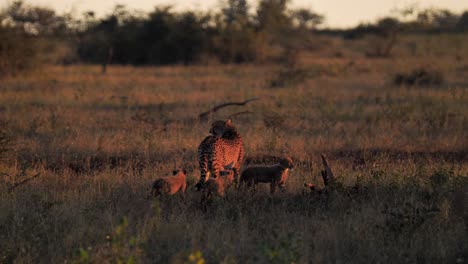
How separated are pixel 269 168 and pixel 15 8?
23.1 m

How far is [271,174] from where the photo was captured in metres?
7.25

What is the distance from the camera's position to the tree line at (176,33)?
2917cm

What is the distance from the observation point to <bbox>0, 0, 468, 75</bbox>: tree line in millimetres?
29172

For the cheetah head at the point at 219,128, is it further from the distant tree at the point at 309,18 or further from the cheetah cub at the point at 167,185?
the distant tree at the point at 309,18

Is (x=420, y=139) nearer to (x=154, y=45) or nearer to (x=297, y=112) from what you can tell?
(x=297, y=112)

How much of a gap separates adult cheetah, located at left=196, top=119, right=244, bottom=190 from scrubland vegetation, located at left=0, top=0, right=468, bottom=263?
0.37m

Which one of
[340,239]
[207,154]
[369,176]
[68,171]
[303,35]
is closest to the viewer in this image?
[340,239]

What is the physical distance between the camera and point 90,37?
3394 centimetres

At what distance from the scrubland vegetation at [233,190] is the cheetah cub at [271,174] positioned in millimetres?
173

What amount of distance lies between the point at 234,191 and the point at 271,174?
19.7 inches

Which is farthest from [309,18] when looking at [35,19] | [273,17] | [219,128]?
[219,128]

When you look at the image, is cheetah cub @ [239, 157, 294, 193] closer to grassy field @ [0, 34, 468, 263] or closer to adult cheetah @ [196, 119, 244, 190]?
grassy field @ [0, 34, 468, 263]

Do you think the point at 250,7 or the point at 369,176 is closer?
the point at 369,176

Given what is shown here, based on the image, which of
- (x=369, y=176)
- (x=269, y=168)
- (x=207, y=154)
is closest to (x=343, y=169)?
(x=369, y=176)
